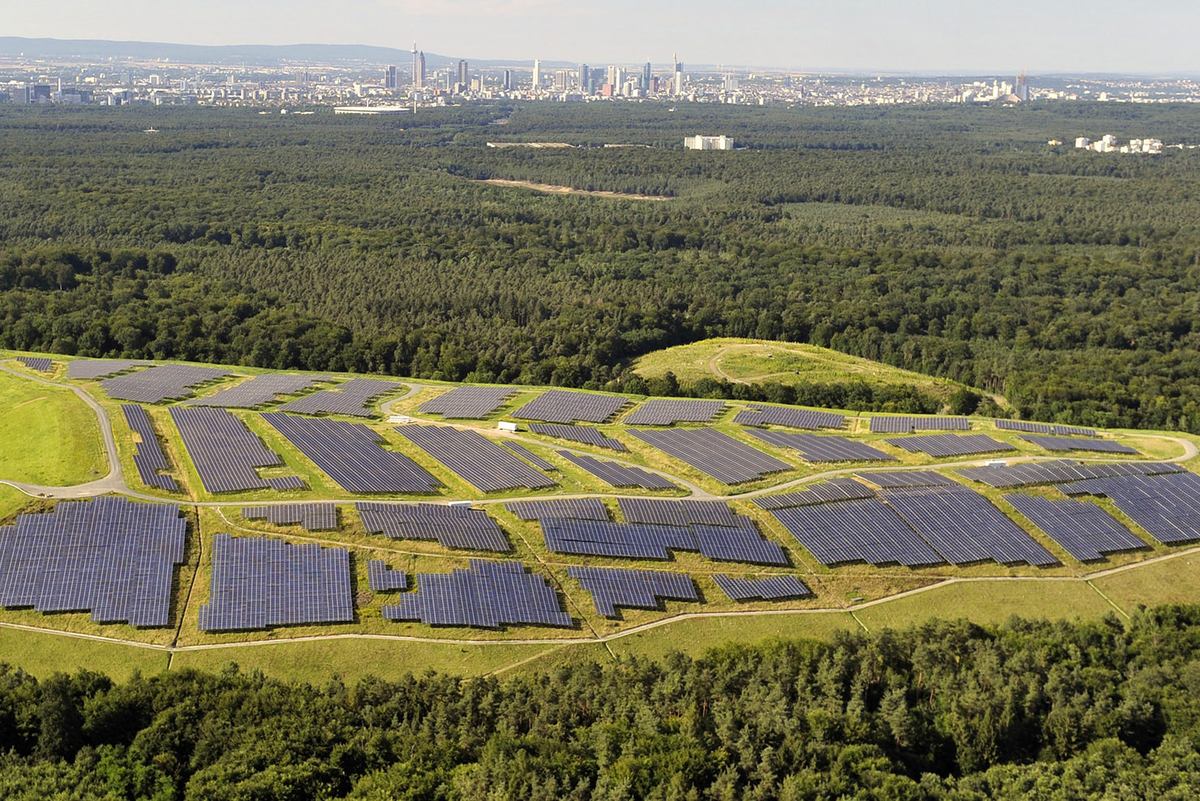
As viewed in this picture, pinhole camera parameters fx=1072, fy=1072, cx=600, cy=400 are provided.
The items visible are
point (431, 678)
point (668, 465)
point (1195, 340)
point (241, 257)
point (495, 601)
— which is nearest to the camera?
point (431, 678)

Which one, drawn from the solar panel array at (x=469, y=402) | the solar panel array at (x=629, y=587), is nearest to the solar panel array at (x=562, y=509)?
the solar panel array at (x=629, y=587)

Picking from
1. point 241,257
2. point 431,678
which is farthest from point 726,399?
point 241,257

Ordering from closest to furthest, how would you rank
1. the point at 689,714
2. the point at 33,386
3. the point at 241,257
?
the point at 689,714 → the point at 33,386 → the point at 241,257

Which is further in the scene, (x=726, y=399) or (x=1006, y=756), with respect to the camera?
(x=726, y=399)

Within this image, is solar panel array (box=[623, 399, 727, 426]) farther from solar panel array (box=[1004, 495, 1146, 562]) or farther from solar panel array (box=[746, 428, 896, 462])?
solar panel array (box=[1004, 495, 1146, 562])

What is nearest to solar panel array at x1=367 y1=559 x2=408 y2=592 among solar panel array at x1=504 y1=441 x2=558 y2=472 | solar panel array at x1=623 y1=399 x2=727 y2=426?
solar panel array at x1=504 y1=441 x2=558 y2=472

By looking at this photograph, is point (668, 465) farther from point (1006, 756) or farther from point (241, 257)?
point (241, 257)
